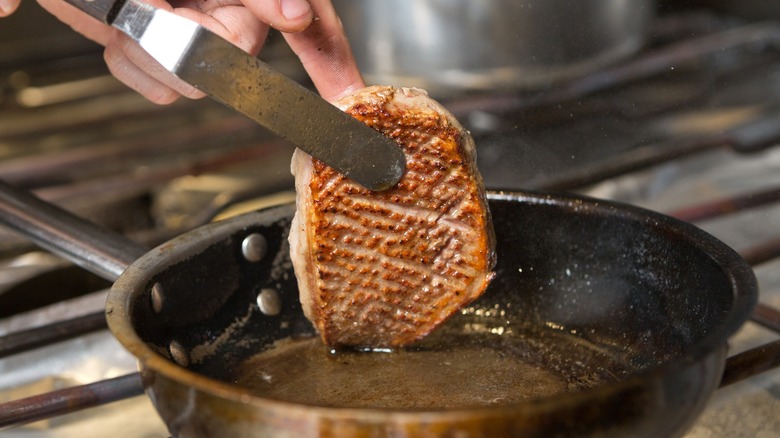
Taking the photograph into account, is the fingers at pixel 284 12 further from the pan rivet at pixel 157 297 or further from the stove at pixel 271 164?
the stove at pixel 271 164

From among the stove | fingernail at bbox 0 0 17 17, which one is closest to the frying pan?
the stove

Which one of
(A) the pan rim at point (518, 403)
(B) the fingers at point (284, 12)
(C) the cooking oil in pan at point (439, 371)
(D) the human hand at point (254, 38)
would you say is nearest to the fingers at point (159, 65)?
(D) the human hand at point (254, 38)

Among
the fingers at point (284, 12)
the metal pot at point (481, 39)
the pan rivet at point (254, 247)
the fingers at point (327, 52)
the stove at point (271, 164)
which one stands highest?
the fingers at point (284, 12)

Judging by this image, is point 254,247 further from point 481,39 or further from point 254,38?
point 481,39

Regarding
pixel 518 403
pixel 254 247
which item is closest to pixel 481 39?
pixel 254 247

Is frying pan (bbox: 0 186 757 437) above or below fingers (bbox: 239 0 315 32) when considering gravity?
below

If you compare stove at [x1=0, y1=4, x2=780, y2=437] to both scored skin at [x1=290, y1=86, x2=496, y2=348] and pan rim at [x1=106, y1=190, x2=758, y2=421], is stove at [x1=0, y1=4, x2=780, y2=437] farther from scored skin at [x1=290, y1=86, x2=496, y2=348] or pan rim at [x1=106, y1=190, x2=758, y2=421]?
scored skin at [x1=290, y1=86, x2=496, y2=348]
